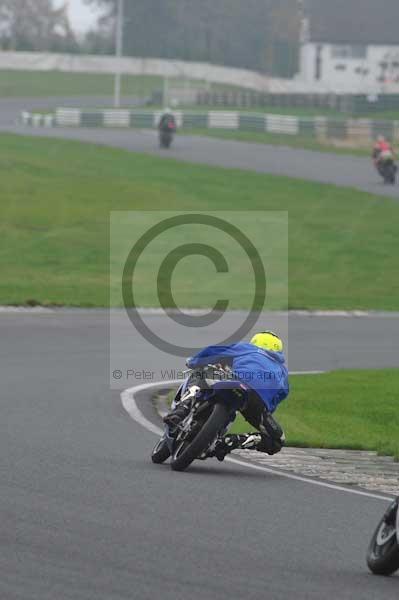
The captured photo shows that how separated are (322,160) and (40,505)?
43502mm

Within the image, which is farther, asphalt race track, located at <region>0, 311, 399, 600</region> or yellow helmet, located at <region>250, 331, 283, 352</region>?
yellow helmet, located at <region>250, 331, 283, 352</region>

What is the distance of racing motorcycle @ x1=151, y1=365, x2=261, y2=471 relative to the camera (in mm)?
10750

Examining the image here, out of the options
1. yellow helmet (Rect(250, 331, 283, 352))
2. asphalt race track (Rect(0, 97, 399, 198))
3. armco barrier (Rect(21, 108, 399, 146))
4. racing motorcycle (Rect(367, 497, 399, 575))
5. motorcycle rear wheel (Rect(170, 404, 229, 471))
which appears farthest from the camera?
armco barrier (Rect(21, 108, 399, 146))

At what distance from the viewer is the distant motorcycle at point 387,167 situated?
44219 mm

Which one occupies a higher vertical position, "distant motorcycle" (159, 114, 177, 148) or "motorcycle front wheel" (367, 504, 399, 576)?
"distant motorcycle" (159, 114, 177, 148)

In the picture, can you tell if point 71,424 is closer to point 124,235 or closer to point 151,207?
point 124,235

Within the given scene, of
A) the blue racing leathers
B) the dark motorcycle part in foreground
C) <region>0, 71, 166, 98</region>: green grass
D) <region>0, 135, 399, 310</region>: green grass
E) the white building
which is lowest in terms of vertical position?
<region>0, 135, 399, 310</region>: green grass

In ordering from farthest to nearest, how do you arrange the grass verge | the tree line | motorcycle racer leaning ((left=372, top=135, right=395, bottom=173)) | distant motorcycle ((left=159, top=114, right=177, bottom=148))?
the tree line → distant motorcycle ((left=159, top=114, right=177, bottom=148)) → motorcycle racer leaning ((left=372, top=135, right=395, bottom=173)) → the grass verge

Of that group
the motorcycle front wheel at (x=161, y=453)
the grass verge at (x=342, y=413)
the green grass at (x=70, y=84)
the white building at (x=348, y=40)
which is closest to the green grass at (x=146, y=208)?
the grass verge at (x=342, y=413)

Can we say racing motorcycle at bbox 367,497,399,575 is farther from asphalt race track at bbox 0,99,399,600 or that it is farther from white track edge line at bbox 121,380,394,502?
white track edge line at bbox 121,380,394,502

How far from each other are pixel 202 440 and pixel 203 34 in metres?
122

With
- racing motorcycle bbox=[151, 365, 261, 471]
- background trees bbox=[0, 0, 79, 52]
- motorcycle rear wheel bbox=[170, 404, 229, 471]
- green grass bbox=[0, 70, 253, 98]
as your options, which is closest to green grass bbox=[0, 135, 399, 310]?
racing motorcycle bbox=[151, 365, 261, 471]

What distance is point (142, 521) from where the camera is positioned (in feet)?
28.2

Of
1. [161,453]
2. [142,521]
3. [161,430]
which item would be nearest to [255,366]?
[161,453]
